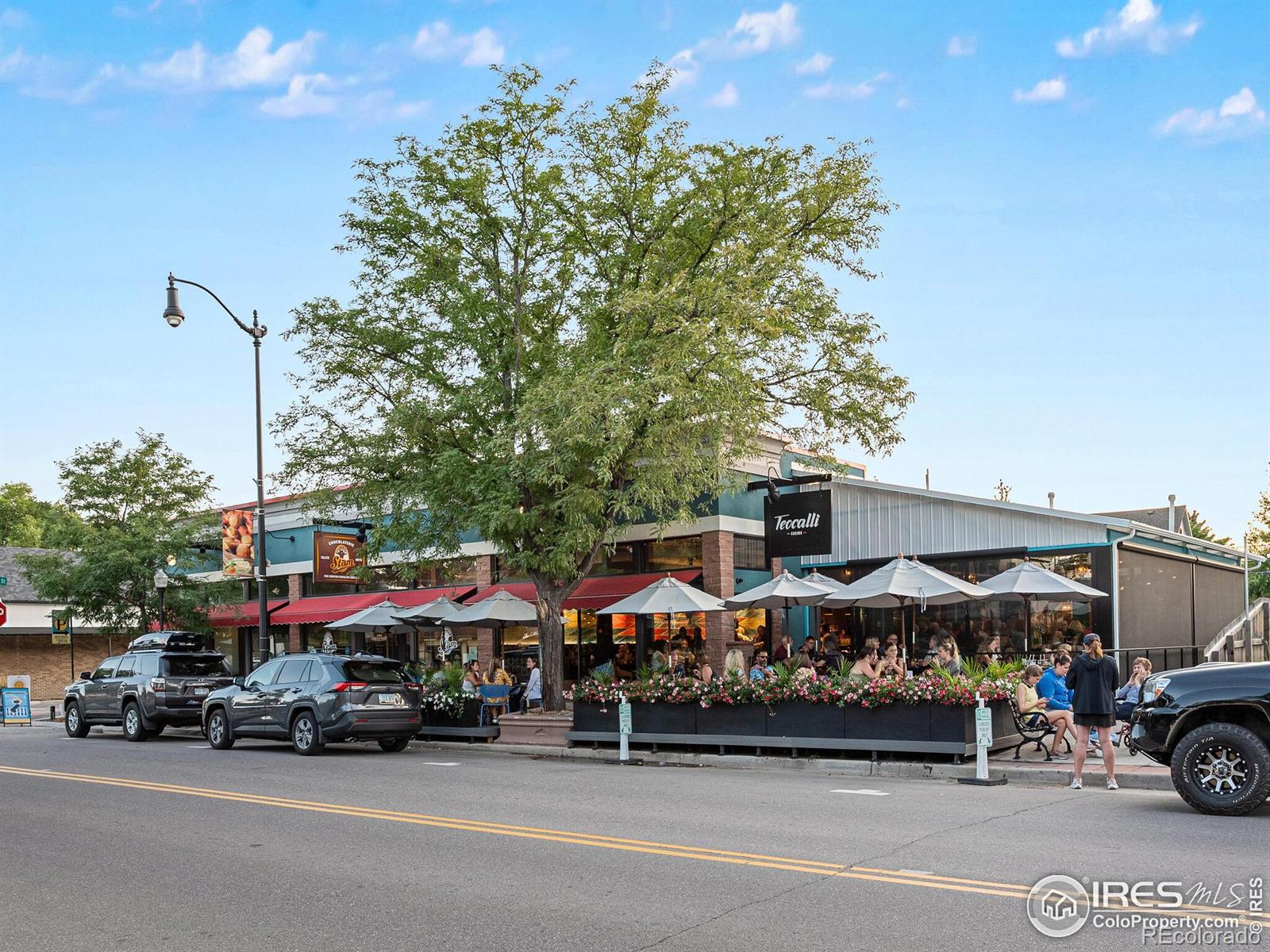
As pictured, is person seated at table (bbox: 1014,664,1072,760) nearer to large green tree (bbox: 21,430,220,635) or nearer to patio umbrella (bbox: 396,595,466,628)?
patio umbrella (bbox: 396,595,466,628)

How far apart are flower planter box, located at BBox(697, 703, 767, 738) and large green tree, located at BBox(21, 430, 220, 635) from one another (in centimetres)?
1942

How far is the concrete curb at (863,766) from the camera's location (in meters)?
12.9

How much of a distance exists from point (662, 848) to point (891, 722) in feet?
22.8

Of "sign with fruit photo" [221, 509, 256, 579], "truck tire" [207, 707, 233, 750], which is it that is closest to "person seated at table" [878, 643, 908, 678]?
"truck tire" [207, 707, 233, 750]

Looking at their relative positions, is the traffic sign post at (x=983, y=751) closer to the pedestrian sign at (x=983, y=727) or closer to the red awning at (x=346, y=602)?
the pedestrian sign at (x=983, y=727)

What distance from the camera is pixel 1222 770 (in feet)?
33.3

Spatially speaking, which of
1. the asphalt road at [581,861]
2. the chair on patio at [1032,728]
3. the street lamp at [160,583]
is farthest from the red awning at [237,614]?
the chair on patio at [1032,728]

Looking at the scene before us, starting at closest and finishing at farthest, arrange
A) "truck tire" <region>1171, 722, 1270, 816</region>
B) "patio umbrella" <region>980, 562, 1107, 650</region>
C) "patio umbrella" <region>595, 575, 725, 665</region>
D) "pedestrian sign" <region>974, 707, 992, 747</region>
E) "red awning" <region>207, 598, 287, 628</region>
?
"truck tire" <region>1171, 722, 1270, 816</region>, "pedestrian sign" <region>974, 707, 992, 747</region>, "patio umbrella" <region>980, 562, 1107, 650</region>, "patio umbrella" <region>595, 575, 725, 665</region>, "red awning" <region>207, 598, 287, 628</region>

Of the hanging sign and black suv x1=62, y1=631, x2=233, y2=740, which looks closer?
black suv x1=62, y1=631, x2=233, y2=740

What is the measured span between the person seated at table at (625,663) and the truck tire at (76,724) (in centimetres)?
1206

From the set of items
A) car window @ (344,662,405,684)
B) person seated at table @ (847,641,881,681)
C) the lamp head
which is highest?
the lamp head

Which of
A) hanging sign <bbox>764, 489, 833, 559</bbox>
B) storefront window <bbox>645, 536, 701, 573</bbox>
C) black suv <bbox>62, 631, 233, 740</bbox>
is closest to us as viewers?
black suv <bbox>62, 631, 233, 740</bbox>

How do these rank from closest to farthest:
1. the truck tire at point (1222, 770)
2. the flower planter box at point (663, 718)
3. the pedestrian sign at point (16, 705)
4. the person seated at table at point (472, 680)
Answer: the truck tire at point (1222, 770), the flower planter box at point (663, 718), the person seated at table at point (472, 680), the pedestrian sign at point (16, 705)

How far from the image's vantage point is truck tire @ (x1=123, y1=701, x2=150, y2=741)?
23.2 meters
